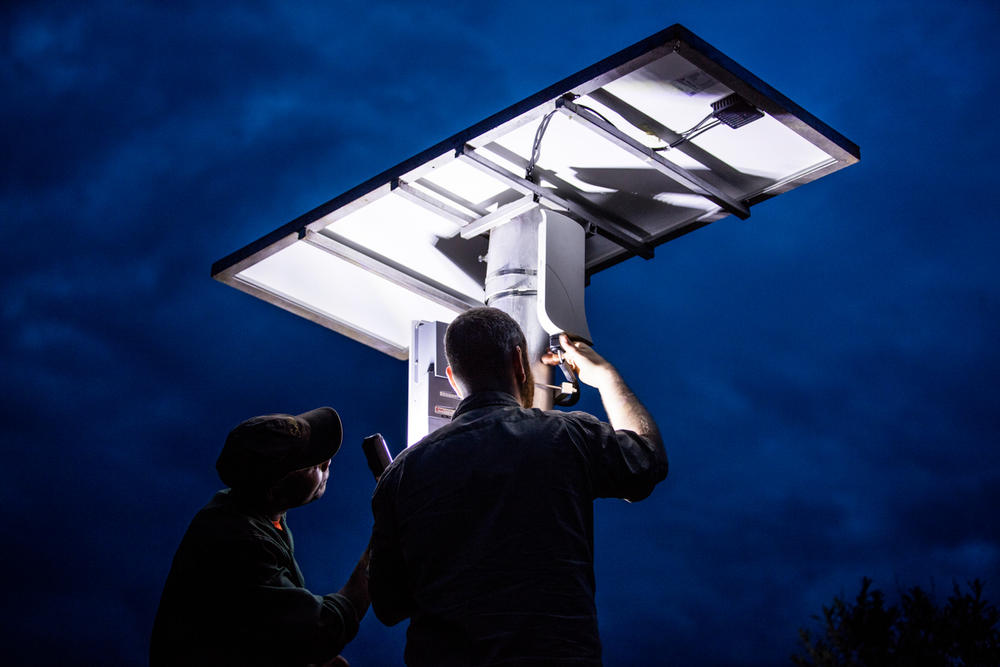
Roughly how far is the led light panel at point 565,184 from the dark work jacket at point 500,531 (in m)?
1.85

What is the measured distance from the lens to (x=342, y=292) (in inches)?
265

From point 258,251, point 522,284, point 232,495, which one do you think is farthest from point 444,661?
point 258,251

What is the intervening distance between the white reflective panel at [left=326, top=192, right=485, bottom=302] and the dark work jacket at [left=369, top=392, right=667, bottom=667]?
95.6 inches

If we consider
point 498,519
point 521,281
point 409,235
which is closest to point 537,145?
point 521,281

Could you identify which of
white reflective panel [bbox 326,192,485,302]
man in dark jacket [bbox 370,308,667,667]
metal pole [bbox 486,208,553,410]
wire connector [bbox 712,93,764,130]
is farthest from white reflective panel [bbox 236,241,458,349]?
man in dark jacket [bbox 370,308,667,667]

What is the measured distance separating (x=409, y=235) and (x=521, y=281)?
106 cm

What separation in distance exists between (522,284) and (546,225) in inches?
13.8

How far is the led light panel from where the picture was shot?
4664 mm

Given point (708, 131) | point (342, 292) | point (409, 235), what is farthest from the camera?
point (342, 292)

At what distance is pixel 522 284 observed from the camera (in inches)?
212

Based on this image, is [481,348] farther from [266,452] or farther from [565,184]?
[565,184]

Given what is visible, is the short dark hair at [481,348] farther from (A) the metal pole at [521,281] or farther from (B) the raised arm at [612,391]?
(A) the metal pole at [521,281]

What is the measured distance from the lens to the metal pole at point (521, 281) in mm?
5129

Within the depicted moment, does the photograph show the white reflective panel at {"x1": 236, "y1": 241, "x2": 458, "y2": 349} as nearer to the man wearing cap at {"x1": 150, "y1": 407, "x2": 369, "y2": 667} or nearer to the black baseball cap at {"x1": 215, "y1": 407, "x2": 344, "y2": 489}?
the black baseball cap at {"x1": 215, "y1": 407, "x2": 344, "y2": 489}
